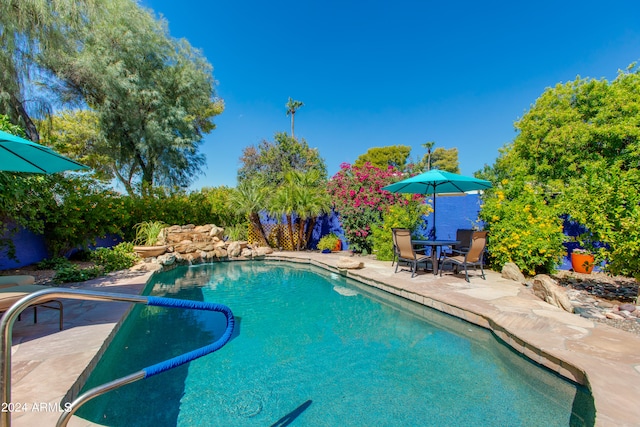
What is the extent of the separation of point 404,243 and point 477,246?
1.41 m

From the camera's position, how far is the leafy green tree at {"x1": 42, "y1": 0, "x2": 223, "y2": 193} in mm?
12836

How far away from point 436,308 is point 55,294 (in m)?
4.78

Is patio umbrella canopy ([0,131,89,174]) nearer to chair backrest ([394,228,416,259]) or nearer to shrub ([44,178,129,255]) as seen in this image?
shrub ([44,178,129,255])

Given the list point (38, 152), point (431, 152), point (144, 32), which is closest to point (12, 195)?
point (38, 152)

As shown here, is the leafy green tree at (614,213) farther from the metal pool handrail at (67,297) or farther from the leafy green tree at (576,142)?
the metal pool handrail at (67,297)

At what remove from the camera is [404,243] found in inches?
260

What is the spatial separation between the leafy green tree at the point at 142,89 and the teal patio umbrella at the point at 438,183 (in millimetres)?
10151

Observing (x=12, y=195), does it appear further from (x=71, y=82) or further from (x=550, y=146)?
(x=550, y=146)

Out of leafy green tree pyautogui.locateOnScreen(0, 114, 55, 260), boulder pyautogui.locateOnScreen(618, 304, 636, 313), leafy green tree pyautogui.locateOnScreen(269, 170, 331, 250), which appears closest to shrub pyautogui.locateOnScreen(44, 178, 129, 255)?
leafy green tree pyautogui.locateOnScreen(0, 114, 55, 260)

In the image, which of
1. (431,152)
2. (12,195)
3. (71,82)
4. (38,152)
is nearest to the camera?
(38,152)

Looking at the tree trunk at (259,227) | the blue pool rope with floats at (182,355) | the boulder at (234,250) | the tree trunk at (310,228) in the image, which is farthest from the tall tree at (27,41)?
the blue pool rope with floats at (182,355)

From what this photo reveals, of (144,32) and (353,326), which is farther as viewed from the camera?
(144,32)

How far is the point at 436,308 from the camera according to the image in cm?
484

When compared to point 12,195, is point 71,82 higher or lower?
higher
